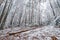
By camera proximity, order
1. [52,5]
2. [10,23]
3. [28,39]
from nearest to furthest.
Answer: [28,39]
[10,23]
[52,5]

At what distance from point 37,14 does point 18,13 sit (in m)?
0.41

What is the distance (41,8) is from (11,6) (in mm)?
667

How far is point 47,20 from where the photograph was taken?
8.36 feet

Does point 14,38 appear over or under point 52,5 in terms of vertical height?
under

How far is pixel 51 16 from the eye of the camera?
2.61m

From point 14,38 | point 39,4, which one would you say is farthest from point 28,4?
point 14,38

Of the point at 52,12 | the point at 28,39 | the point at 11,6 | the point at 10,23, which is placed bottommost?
the point at 28,39

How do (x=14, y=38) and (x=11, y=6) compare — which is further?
(x=11, y=6)

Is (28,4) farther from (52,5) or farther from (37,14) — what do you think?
(52,5)

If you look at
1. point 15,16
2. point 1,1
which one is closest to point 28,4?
point 15,16

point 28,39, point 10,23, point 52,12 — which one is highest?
point 52,12

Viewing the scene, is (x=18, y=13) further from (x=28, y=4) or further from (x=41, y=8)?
(x=41, y=8)

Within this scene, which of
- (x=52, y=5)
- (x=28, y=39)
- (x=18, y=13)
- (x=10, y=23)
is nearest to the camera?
(x=28, y=39)

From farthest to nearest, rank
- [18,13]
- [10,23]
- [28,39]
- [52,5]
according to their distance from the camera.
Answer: [52,5] < [18,13] < [10,23] < [28,39]
